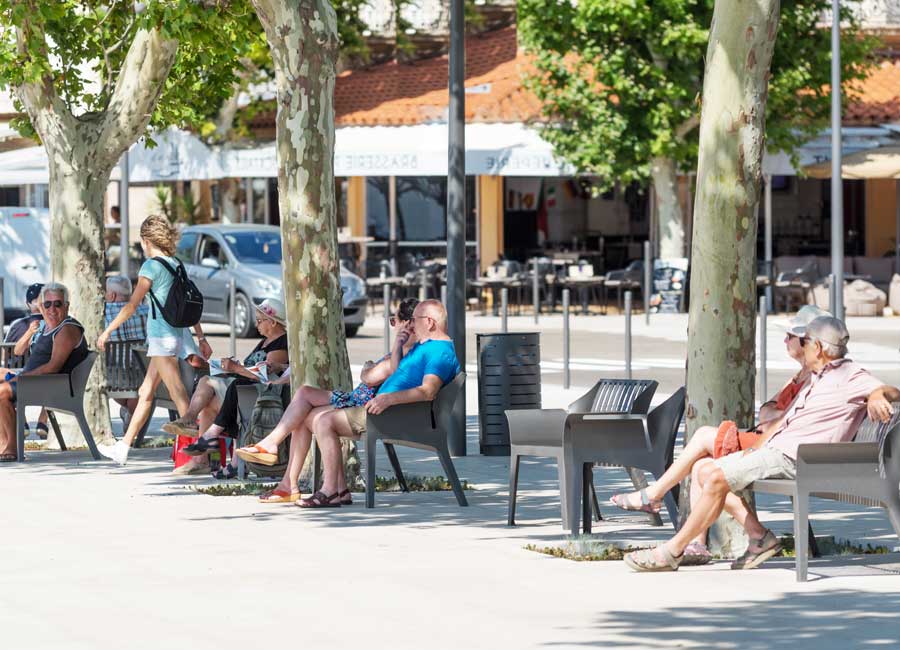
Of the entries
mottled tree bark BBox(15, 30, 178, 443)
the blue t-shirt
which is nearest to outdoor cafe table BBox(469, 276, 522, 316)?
mottled tree bark BBox(15, 30, 178, 443)

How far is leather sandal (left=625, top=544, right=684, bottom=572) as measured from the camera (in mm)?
9383

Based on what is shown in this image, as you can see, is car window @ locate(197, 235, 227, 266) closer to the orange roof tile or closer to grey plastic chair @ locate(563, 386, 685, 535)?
the orange roof tile

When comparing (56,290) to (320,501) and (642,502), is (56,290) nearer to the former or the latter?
(320,501)

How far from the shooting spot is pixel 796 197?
40812mm

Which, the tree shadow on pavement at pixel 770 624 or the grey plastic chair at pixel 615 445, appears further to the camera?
the grey plastic chair at pixel 615 445

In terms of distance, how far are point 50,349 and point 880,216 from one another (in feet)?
92.6

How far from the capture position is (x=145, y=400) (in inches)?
592

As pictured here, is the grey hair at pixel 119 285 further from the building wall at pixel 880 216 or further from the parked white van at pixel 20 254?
the building wall at pixel 880 216

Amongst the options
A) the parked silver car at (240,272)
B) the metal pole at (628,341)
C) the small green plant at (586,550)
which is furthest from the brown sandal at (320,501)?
the parked silver car at (240,272)

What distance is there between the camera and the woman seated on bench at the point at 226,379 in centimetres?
1359

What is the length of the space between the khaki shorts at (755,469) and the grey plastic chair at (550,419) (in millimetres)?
1652

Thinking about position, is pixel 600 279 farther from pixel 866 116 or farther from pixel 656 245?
pixel 866 116

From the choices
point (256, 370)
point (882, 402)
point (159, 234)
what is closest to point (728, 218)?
point (882, 402)

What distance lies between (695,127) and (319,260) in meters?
21.5
